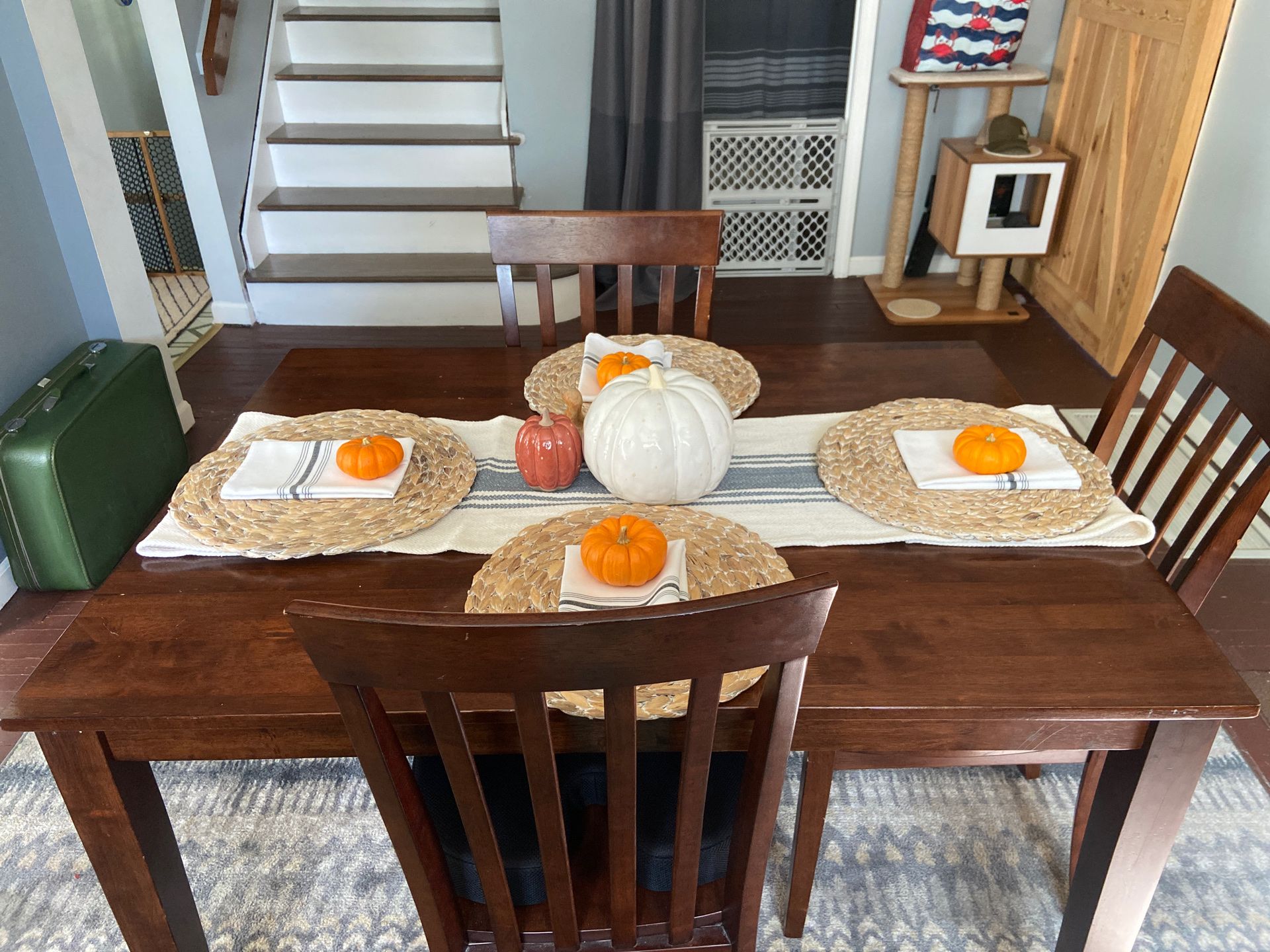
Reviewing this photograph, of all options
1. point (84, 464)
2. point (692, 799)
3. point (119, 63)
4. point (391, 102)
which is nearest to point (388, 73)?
point (391, 102)

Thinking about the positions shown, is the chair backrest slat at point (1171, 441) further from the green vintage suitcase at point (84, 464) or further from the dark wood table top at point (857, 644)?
the green vintage suitcase at point (84, 464)

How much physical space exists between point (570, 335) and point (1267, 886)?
2577 millimetres

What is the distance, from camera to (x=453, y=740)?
82cm

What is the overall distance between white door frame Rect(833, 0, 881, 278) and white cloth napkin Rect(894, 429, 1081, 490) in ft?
8.79

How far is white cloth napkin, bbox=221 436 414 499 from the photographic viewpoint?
1.26 m

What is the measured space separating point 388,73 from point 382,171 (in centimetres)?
41

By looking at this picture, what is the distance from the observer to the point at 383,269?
3.56 meters

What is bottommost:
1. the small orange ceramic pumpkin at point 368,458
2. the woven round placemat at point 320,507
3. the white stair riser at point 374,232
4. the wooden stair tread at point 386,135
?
the white stair riser at point 374,232

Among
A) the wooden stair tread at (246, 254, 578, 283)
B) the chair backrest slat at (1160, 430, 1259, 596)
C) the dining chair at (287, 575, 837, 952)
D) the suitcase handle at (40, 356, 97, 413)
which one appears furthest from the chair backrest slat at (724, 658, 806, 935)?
the wooden stair tread at (246, 254, 578, 283)

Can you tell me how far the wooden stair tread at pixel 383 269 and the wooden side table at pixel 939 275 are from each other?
4.28 ft

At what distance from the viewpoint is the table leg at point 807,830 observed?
126 cm

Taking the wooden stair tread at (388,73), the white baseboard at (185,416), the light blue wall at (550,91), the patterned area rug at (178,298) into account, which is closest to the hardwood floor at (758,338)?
the white baseboard at (185,416)

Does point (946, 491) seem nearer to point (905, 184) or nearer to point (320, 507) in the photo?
point (320, 507)

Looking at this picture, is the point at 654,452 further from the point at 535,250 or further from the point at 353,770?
the point at 353,770
